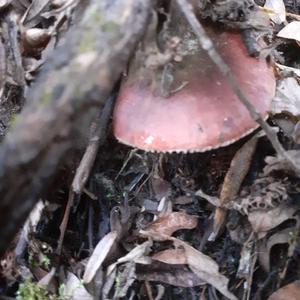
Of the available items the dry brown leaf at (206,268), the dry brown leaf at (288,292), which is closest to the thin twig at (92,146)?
the dry brown leaf at (206,268)

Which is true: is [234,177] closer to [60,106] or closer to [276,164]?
[276,164]

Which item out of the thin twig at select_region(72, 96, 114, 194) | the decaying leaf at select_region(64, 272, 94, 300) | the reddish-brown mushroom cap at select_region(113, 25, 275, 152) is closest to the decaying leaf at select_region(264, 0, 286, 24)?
the reddish-brown mushroom cap at select_region(113, 25, 275, 152)

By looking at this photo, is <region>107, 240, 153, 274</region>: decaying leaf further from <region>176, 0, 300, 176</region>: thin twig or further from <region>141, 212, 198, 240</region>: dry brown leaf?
<region>176, 0, 300, 176</region>: thin twig

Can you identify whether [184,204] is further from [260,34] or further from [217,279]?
[260,34]

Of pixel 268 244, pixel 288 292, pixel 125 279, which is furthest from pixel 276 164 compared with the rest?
pixel 125 279

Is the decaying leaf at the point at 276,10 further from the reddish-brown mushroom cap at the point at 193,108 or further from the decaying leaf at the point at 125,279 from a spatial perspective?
the decaying leaf at the point at 125,279

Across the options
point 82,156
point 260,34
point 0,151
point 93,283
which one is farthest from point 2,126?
point 260,34
